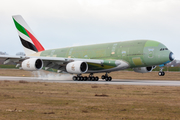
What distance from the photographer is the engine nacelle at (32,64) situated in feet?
98.2

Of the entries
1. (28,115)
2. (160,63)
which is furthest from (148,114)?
(160,63)

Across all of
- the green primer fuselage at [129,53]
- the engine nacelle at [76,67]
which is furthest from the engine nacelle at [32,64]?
the green primer fuselage at [129,53]

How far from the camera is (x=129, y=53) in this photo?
30.3m

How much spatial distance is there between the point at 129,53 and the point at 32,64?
1103cm

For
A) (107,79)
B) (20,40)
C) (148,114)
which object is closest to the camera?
(148,114)

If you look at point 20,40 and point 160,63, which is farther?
point 20,40

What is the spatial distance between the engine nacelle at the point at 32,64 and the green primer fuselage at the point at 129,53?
6.26 meters

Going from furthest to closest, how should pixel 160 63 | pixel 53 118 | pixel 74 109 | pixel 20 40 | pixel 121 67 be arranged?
pixel 20 40 < pixel 121 67 < pixel 160 63 < pixel 74 109 < pixel 53 118

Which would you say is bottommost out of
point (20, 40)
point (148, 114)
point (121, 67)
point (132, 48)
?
point (148, 114)

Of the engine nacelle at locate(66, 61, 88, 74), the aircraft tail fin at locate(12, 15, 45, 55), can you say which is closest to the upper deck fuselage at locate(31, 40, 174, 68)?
the engine nacelle at locate(66, 61, 88, 74)

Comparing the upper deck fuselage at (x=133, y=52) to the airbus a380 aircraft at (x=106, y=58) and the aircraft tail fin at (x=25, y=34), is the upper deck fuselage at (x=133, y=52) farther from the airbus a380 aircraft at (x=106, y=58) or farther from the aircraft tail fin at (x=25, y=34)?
the aircraft tail fin at (x=25, y=34)

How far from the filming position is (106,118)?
8.40 m

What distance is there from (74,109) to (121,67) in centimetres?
2159

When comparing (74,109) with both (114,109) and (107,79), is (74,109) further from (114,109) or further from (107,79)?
(107,79)
